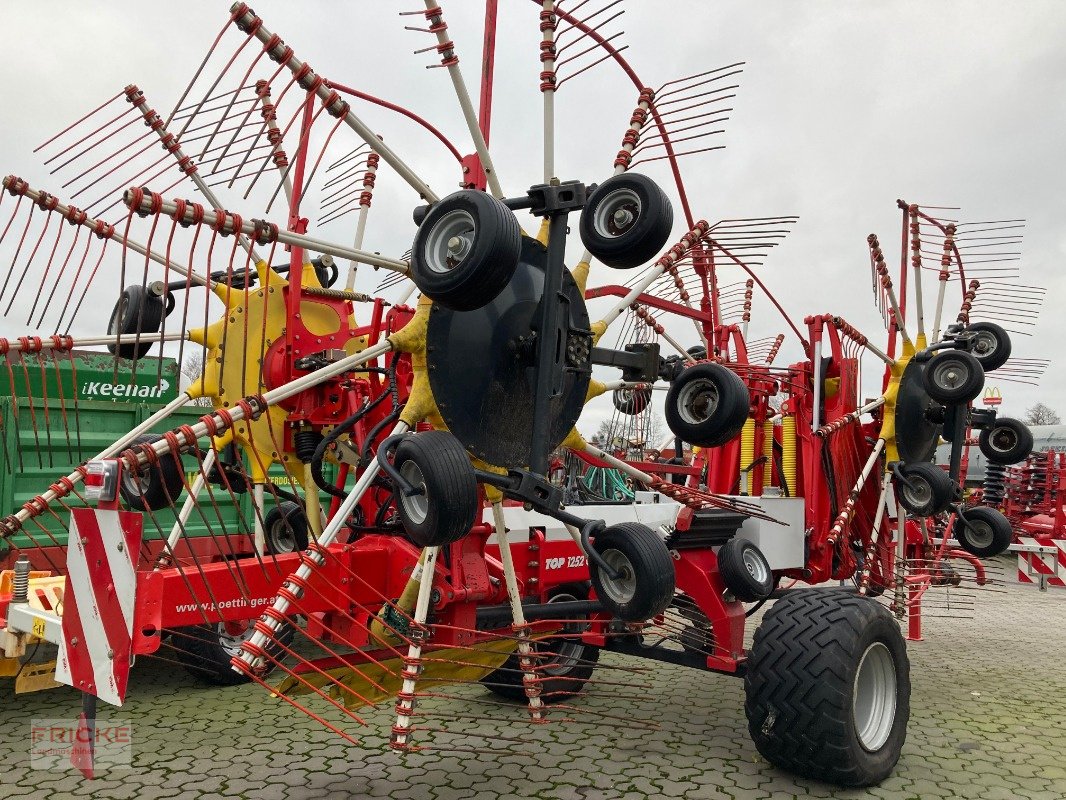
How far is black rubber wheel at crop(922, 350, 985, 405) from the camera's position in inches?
233

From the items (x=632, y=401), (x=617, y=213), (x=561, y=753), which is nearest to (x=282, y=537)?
(x=561, y=753)

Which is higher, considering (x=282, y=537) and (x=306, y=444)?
(x=306, y=444)

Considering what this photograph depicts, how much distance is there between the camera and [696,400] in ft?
13.6

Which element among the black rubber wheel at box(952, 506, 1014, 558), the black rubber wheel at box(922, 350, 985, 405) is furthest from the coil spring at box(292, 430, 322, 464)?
the black rubber wheel at box(952, 506, 1014, 558)

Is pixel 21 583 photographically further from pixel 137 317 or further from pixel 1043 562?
pixel 1043 562

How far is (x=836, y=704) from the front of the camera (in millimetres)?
3846

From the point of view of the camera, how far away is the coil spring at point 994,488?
1355 cm

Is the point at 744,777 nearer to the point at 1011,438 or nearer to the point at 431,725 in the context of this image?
the point at 431,725

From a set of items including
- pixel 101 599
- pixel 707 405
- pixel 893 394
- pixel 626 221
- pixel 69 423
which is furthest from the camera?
pixel 893 394

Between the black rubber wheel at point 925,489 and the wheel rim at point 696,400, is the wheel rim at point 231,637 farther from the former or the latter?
the black rubber wheel at point 925,489

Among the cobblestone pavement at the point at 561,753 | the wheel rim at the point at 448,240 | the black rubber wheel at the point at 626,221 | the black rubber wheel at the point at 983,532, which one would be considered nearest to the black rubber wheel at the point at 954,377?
the black rubber wheel at the point at 983,532

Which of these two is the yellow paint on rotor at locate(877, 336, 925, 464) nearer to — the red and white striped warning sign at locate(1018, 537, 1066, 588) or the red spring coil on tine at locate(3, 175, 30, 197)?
the red and white striped warning sign at locate(1018, 537, 1066, 588)

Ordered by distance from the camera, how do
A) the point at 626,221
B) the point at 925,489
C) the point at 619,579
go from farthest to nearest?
the point at 925,489
the point at 626,221
the point at 619,579

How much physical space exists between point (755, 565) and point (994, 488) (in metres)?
10.9
